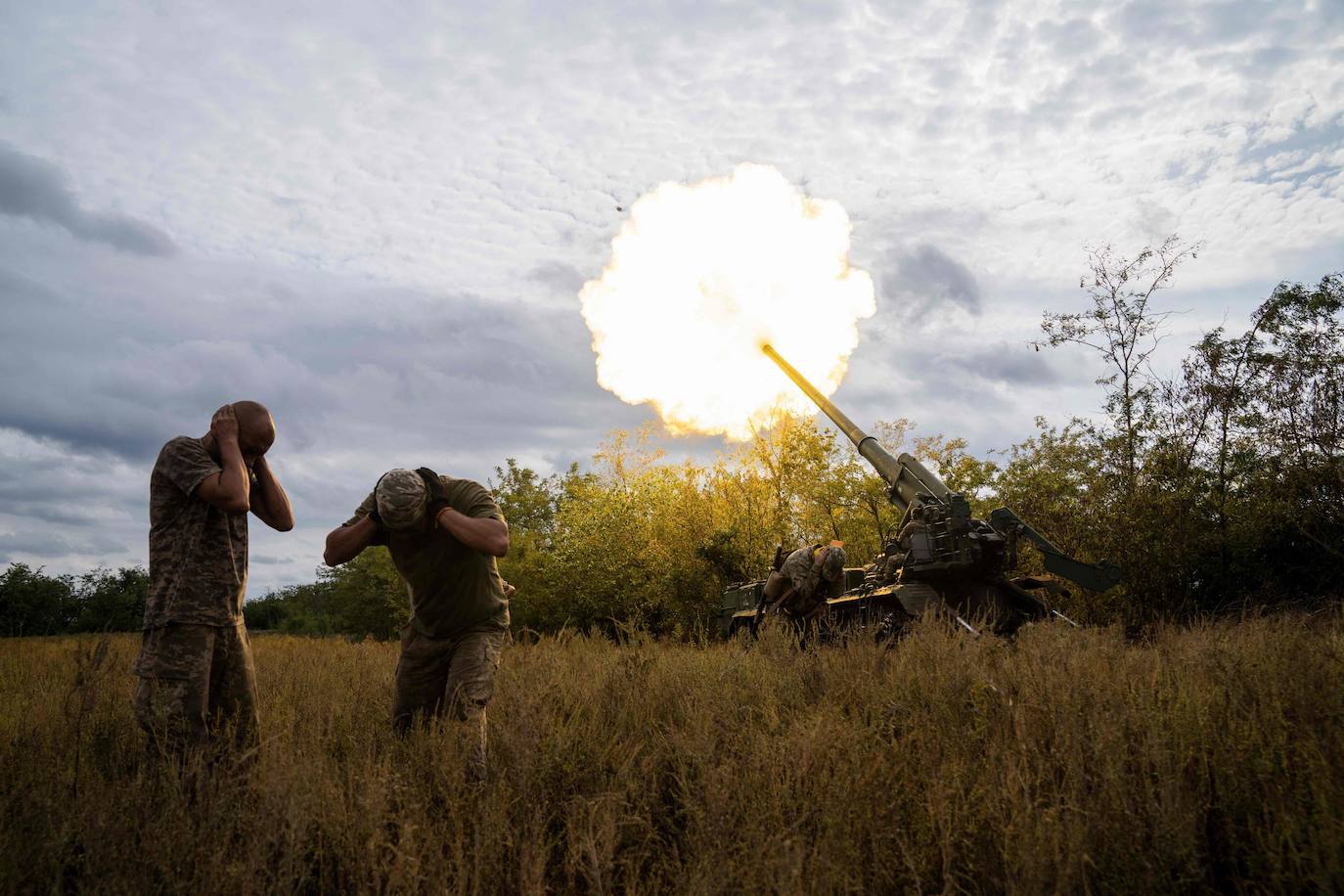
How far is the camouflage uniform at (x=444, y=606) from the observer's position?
4836mm

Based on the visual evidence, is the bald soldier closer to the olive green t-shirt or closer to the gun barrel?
the olive green t-shirt

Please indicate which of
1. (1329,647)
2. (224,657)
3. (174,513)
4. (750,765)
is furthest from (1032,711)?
(174,513)

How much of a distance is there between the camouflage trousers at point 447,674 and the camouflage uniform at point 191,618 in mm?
842

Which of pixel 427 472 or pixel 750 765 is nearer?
pixel 750 765

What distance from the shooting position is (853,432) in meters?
13.2

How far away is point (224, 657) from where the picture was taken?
178 inches

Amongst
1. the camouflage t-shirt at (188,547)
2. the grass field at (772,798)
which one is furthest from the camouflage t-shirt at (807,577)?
the camouflage t-shirt at (188,547)

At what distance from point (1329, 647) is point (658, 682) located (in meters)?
4.42

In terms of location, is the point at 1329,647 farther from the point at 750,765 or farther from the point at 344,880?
the point at 344,880

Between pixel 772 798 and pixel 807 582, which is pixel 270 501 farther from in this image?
pixel 807 582

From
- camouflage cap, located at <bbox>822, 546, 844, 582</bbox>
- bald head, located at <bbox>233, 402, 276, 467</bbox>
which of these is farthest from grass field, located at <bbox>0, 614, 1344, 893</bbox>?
camouflage cap, located at <bbox>822, 546, 844, 582</bbox>

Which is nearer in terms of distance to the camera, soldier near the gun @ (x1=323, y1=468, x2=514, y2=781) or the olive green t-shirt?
soldier near the gun @ (x1=323, y1=468, x2=514, y2=781)

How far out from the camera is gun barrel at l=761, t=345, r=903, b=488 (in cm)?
1234

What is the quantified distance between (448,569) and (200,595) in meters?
1.28
